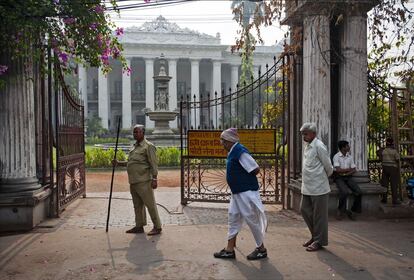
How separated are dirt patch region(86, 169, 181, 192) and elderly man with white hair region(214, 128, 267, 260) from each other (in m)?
Result: 7.00

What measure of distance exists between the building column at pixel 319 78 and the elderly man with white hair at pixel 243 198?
9.27ft

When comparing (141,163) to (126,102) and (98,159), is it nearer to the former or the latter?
(98,159)

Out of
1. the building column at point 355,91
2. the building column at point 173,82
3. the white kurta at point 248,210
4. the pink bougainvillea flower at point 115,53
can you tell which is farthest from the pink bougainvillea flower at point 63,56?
the building column at point 173,82

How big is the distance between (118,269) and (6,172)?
3.19 m

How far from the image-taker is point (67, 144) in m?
8.53

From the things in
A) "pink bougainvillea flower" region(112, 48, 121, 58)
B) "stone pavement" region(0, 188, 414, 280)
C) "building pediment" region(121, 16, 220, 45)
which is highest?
"building pediment" region(121, 16, 220, 45)

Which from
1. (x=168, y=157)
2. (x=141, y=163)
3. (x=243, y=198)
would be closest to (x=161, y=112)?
(x=168, y=157)

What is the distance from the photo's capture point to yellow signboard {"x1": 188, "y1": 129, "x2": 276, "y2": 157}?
8.48 m

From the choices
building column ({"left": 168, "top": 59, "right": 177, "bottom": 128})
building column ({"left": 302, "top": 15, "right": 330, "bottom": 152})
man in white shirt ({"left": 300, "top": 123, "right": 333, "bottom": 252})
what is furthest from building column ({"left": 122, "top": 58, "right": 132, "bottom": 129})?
man in white shirt ({"left": 300, "top": 123, "right": 333, "bottom": 252})

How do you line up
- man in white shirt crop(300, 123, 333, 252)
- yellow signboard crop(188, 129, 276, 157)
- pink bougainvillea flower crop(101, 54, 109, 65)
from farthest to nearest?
yellow signboard crop(188, 129, 276, 157), pink bougainvillea flower crop(101, 54, 109, 65), man in white shirt crop(300, 123, 333, 252)

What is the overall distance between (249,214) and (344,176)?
116 inches

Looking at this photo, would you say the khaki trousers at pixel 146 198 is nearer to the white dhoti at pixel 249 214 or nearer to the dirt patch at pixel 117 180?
the white dhoti at pixel 249 214

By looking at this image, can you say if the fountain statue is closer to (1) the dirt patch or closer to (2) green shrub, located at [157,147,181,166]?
(2) green shrub, located at [157,147,181,166]

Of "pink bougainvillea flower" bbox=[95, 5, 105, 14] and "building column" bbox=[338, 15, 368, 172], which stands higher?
"pink bougainvillea flower" bbox=[95, 5, 105, 14]
